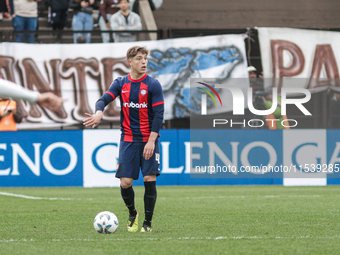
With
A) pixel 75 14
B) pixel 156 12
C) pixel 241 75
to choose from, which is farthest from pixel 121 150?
pixel 156 12

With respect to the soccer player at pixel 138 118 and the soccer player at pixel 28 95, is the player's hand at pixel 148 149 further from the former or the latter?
the soccer player at pixel 28 95

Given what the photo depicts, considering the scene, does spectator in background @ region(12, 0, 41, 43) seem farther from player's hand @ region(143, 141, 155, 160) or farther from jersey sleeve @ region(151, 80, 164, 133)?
player's hand @ region(143, 141, 155, 160)

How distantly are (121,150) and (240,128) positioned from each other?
8683mm

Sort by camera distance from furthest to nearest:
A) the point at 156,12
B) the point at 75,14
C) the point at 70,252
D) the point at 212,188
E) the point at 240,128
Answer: the point at 156,12, the point at 75,14, the point at 240,128, the point at 212,188, the point at 70,252

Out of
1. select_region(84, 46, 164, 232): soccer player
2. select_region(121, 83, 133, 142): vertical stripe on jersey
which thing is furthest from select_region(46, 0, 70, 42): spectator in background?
select_region(121, 83, 133, 142): vertical stripe on jersey

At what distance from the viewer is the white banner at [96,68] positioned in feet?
50.8

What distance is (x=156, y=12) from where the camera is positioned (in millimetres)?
20375

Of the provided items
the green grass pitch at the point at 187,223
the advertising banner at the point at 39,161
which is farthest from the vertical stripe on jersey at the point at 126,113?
the advertising banner at the point at 39,161

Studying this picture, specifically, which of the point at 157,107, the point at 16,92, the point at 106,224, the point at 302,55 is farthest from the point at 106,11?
the point at 16,92

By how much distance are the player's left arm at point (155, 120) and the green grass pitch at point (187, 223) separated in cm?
92

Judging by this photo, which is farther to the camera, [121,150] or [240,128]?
[240,128]

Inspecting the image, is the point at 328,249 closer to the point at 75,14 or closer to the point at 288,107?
the point at 288,107

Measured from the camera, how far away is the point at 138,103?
691cm

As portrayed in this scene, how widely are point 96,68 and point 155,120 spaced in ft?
30.4
